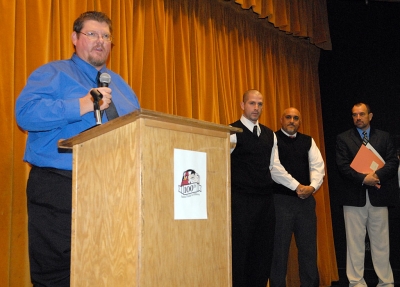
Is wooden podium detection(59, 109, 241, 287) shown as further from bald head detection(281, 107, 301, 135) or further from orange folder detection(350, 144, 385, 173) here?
orange folder detection(350, 144, 385, 173)

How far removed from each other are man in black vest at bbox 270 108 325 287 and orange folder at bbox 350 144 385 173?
0.38m

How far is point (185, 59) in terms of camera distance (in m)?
4.56

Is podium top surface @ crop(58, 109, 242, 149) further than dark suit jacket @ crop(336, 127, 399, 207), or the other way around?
dark suit jacket @ crop(336, 127, 399, 207)

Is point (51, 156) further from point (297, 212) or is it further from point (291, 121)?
point (291, 121)

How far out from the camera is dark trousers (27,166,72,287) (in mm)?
2062

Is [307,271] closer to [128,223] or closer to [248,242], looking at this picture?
[248,242]

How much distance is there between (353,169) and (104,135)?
3.74 meters

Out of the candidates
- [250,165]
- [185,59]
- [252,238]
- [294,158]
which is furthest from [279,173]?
[185,59]

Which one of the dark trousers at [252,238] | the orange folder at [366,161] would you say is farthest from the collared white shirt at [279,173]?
the orange folder at [366,161]

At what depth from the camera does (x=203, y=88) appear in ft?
15.6

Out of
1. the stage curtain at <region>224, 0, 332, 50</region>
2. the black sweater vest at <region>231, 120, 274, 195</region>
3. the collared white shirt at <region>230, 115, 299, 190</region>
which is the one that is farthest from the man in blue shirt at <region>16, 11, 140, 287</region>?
the stage curtain at <region>224, 0, 332, 50</region>

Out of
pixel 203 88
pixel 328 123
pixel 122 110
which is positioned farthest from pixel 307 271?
pixel 122 110

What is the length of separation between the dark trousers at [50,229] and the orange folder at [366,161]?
3.62m

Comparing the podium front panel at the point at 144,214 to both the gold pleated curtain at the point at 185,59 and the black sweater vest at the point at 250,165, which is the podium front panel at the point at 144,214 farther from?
the black sweater vest at the point at 250,165
